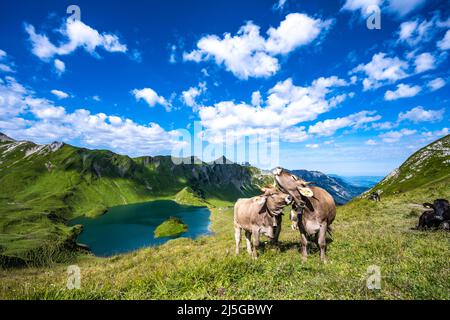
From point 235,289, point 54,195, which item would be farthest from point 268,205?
point 54,195

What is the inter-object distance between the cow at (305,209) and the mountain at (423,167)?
97.2 m

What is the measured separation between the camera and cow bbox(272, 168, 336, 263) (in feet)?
31.6

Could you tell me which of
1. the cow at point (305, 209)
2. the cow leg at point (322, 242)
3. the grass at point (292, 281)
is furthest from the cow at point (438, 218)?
the cow leg at point (322, 242)

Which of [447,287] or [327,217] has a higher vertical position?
[327,217]

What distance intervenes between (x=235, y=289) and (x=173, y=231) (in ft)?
355

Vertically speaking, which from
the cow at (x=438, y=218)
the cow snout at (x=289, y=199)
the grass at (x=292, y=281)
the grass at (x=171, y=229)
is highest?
the cow snout at (x=289, y=199)

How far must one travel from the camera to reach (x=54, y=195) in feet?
649

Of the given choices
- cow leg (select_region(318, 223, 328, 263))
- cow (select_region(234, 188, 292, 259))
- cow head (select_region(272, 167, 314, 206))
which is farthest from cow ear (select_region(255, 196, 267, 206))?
cow leg (select_region(318, 223, 328, 263))

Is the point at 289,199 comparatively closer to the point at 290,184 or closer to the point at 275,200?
the point at 290,184

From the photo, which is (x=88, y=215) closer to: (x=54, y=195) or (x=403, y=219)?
(x=54, y=195)

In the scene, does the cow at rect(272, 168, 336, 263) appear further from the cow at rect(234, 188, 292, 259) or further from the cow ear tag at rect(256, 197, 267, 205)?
the cow ear tag at rect(256, 197, 267, 205)

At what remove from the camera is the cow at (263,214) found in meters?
11.0

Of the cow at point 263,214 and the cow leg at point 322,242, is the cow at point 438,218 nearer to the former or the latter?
the cow leg at point 322,242
